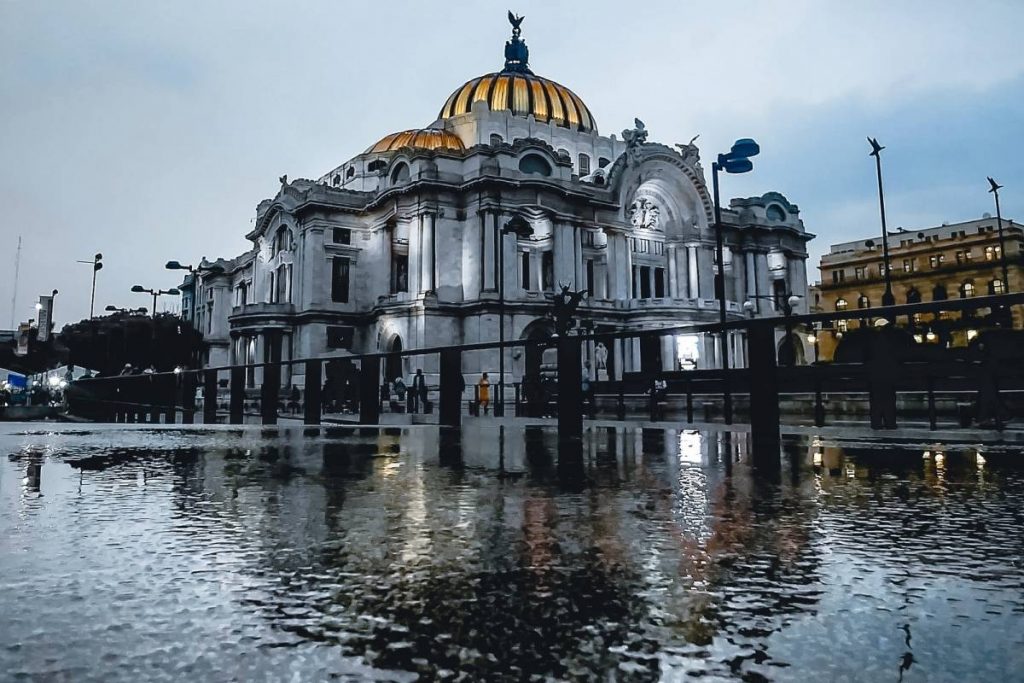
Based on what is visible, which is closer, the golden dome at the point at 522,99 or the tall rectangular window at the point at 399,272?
the tall rectangular window at the point at 399,272

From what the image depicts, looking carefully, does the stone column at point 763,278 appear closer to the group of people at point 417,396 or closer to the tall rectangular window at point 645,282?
the tall rectangular window at point 645,282

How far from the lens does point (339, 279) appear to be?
152 ft

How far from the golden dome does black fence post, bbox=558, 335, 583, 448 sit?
49.8 m

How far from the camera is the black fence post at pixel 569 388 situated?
276 inches

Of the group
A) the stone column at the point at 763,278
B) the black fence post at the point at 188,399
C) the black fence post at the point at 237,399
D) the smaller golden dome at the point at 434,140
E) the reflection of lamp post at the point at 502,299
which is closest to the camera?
the black fence post at the point at 237,399

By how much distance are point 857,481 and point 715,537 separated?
1778mm

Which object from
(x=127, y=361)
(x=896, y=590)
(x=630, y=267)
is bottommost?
(x=896, y=590)

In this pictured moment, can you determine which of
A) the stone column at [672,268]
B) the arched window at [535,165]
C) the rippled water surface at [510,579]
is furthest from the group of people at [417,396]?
the stone column at [672,268]

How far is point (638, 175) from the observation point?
46219 mm

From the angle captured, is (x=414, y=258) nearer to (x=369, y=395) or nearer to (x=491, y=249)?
(x=491, y=249)

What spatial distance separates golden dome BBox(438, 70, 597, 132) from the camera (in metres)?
55.2

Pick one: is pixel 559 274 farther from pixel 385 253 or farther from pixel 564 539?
pixel 564 539

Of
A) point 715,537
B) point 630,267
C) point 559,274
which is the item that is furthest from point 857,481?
point 630,267

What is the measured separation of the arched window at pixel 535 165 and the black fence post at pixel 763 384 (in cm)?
3810
